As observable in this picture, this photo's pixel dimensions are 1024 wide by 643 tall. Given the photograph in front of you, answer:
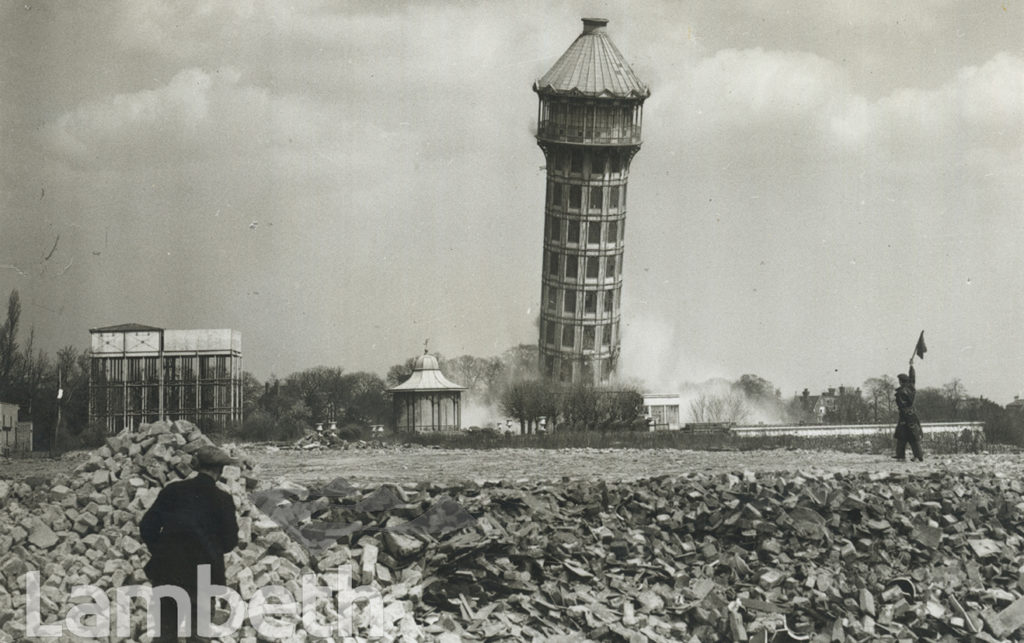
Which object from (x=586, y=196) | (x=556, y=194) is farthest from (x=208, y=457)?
(x=556, y=194)

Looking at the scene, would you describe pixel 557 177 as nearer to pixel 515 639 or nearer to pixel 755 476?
pixel 755 476

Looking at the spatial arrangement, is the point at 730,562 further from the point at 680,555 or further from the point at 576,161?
the point at 576,161

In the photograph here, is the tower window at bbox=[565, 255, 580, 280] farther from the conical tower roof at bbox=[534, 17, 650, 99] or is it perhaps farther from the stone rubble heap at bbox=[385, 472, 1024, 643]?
the stone rubble heap at bbox=[385, 472, 1024, 643]

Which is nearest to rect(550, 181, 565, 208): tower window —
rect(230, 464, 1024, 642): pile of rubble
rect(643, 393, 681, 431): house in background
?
rect(643, 393, 681, 431): house in background

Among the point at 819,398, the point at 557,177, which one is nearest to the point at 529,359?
the point at 557,177

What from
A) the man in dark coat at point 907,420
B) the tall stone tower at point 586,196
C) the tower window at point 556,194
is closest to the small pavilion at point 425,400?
the tall stone tower at point 586,196

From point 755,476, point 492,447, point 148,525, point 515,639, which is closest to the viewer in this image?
point 148,525

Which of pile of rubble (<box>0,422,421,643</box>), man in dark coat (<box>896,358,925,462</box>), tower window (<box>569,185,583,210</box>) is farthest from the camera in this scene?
tower window (<box>569,185,583,210</box>)

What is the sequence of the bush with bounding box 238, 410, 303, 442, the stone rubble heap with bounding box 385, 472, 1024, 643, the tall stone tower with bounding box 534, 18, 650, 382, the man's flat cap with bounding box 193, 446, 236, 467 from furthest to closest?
the tall stone tower with bounding box 534, 18, 650, 382 → the bush with bounding box 238, 410, 303, 442 → the stone rubble heap with bounding box 385, 472, 1024, 643 → the man's flat cap with bounding box 193, 446, 236, 467
